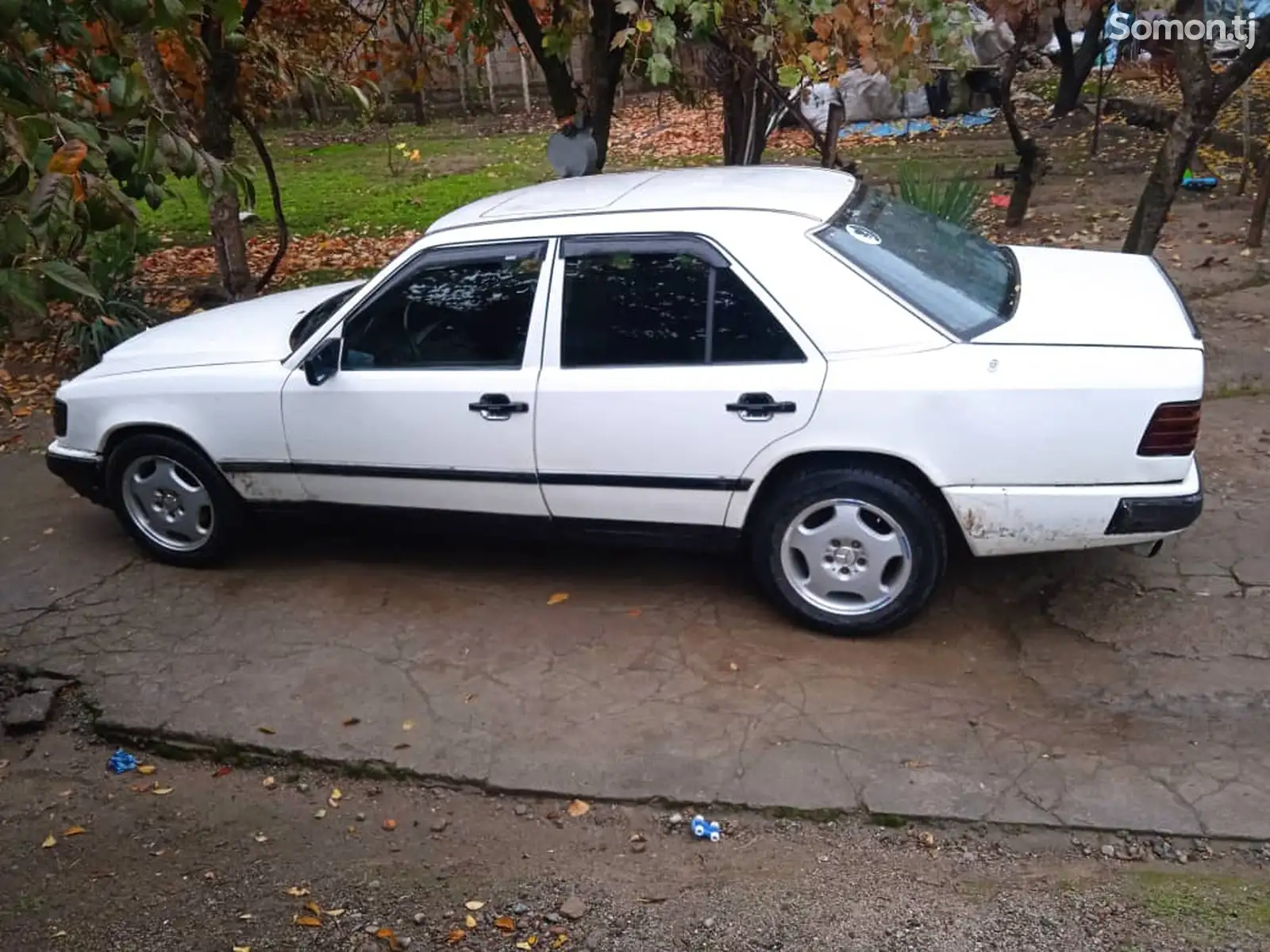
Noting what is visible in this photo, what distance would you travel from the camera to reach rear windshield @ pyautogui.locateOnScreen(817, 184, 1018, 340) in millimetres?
4172

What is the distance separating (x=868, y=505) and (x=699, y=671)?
2.91 feet

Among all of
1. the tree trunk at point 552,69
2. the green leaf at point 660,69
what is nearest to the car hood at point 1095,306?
the green leaf at point 660,69

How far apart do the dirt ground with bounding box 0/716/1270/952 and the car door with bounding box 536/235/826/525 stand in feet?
4.07

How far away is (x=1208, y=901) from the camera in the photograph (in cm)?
314

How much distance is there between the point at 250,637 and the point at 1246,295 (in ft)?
23.2

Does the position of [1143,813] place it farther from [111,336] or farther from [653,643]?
[111,336]

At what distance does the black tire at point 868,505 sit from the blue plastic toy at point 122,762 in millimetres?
2399

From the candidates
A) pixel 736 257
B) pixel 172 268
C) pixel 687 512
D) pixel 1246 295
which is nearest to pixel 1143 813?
pixel 687 512

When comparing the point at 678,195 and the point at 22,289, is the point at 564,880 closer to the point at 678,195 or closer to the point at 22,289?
the point at 22,289

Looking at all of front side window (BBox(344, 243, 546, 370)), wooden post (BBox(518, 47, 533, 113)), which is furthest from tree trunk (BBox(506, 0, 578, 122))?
wooden post (BBox(518, 47, 533, 113))

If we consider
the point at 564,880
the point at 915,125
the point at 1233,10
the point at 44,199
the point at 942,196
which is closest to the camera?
the point at 44,199

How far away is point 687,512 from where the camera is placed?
Result: 14.4 ft

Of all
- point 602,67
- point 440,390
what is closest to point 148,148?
point 440,390

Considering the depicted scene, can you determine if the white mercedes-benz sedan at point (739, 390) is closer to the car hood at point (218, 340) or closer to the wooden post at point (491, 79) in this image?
the car hood at point (218, 340)
